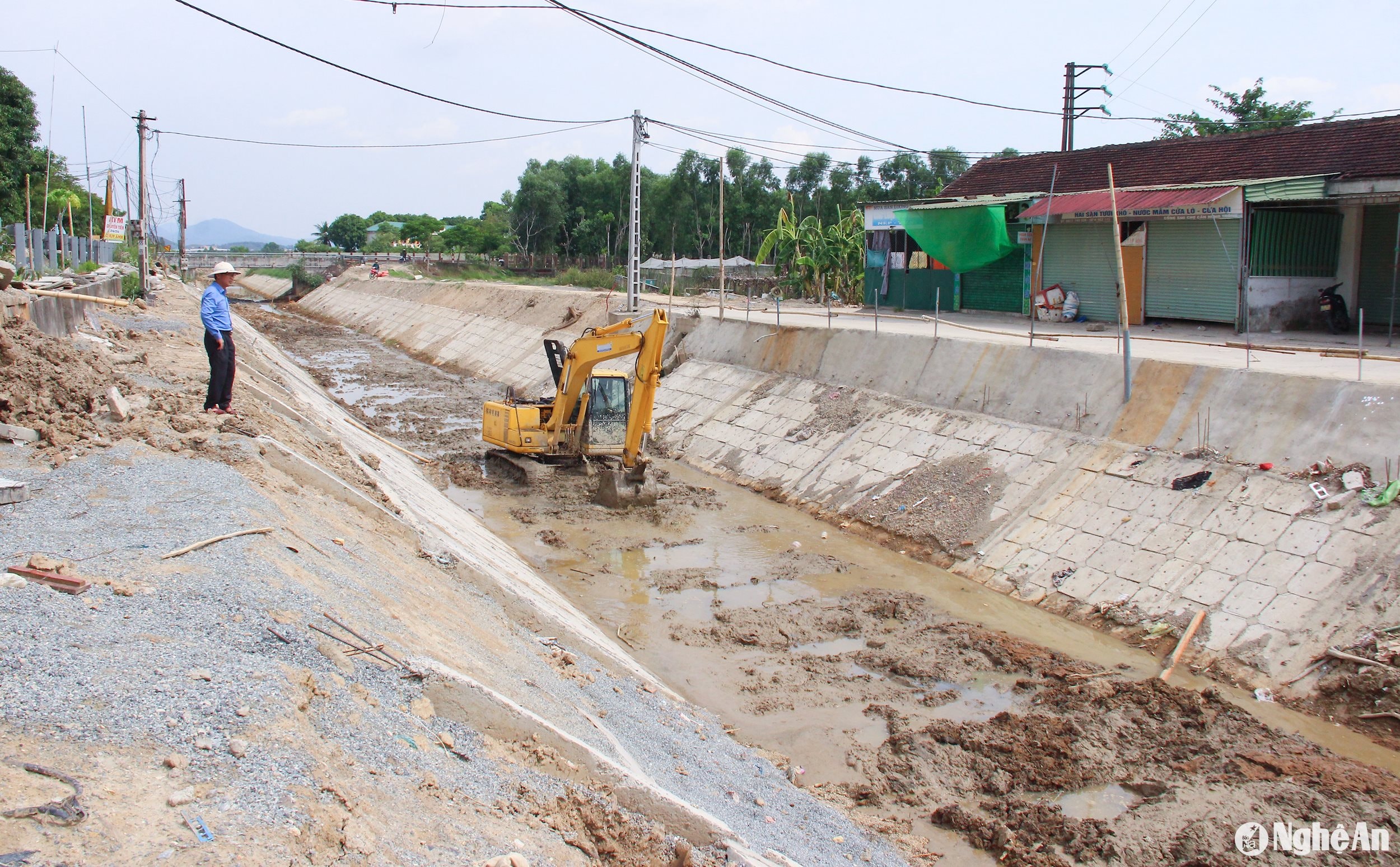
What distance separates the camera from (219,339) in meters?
11.6

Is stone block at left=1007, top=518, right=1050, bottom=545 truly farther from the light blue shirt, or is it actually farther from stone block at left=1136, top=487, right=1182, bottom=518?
the light blue shirt

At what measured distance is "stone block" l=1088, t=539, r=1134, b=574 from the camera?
12695 mm

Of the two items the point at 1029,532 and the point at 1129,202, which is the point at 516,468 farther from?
the point at 1129,202

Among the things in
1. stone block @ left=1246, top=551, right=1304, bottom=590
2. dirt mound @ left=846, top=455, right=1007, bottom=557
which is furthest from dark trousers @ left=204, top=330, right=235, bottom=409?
stone block @ left=1246, top=551, right=1304, bottom=590

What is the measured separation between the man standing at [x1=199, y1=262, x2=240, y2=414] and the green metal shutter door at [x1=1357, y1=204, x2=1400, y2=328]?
21.5 meters

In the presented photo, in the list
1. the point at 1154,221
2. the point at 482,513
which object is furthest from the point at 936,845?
the point at 1154,221

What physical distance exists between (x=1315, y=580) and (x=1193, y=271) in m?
11.9

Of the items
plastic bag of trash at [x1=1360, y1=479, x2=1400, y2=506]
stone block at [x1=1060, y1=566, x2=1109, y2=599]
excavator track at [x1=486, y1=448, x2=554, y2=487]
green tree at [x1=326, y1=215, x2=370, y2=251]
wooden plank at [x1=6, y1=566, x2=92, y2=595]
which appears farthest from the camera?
green tree at [x1=326, y1=215, x2=370, y2=251]

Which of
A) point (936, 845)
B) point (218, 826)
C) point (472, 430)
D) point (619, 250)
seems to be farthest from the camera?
point (619, 250)

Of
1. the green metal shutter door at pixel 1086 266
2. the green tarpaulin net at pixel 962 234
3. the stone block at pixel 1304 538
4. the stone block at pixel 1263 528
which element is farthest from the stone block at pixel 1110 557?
the green tarpaulin net at pixel 962 234

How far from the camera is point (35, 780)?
13.7ft

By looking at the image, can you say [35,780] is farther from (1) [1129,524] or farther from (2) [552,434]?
(2) [552,434]

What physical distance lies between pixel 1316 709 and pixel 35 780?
35.0 ft

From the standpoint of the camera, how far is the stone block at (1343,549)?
10.9 meters
